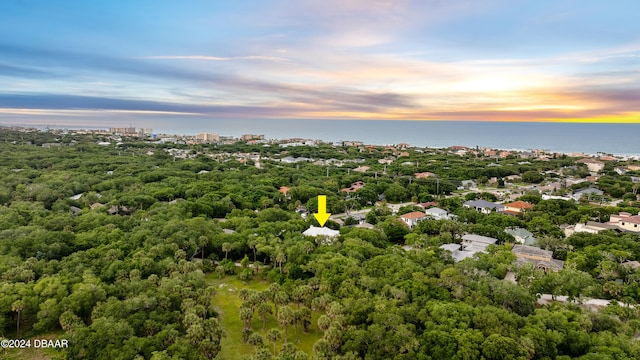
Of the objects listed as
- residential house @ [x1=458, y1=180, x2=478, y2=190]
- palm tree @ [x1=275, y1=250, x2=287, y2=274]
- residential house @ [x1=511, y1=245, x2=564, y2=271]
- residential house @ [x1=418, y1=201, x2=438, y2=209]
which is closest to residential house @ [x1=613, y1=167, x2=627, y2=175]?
residential house @ [x1=458, y1=180, x2=478, y2=190]

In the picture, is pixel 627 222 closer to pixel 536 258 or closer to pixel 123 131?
pixel 536 258

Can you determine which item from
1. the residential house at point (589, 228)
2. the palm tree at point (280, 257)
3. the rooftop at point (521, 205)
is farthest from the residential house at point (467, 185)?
the palm tree at point (280, 257)

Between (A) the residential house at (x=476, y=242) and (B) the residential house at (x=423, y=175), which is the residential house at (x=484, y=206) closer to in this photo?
(A) the residential house at (x=476, y=242)

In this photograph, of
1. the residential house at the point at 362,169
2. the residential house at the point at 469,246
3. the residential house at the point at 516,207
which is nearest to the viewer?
the residential house at the point at 469,246

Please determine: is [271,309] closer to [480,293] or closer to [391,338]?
[391,338]

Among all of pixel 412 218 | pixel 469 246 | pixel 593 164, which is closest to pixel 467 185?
pixel 412 218

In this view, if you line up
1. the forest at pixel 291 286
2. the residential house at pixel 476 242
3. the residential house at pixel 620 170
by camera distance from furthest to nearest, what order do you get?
the residential house at pixel 620 170 → the residential house at pixel 476 242 → the forest at pixel 291 286

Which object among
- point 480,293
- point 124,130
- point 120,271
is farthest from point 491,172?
point 124,130
